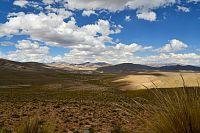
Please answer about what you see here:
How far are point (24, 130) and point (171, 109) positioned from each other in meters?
3.29

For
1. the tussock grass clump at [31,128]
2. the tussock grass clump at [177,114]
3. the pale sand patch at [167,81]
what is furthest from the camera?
the pale sand patch at [167,81]

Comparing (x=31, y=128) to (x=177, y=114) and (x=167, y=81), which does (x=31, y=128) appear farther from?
(x=167, y=81)

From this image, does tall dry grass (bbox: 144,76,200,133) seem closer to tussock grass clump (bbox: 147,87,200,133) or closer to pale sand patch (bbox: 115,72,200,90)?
tussock grass clump (bbox: 147,87,200,133)

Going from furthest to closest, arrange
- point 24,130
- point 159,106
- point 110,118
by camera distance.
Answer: point 110,118 < point 24,130 < point 159,106

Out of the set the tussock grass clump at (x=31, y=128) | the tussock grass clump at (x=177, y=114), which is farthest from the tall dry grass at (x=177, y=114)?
the tussock grass clump at (x=31, y=128)

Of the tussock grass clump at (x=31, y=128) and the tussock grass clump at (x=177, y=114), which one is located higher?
the tussock grass clump at (x=177, y=114)

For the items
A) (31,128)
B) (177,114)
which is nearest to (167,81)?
(31,128)

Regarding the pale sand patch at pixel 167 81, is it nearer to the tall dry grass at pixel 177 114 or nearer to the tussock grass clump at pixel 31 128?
the tall dry grass at pixel 177 114

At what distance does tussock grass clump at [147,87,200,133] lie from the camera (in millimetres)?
4129

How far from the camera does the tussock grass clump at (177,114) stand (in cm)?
413

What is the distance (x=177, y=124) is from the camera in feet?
13.8

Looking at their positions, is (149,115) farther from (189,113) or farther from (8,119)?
(8,119)

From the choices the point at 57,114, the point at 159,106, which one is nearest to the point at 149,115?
the point at 159,106

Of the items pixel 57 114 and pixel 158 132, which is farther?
pixel 57 114
